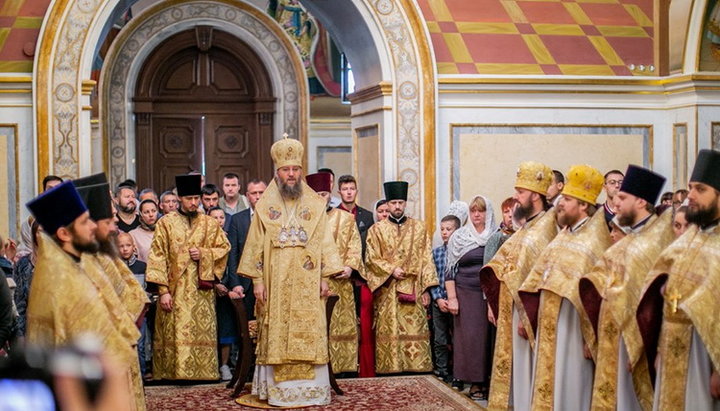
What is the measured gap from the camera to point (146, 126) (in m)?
15.1

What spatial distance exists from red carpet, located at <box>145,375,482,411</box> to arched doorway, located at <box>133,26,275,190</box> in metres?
7.08

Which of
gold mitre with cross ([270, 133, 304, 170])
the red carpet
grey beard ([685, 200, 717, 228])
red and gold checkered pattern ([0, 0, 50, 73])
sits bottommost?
the red carpet

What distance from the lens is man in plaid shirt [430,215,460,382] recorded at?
9.02m

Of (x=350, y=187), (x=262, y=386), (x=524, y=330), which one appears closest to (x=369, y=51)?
(x=350, y=187)

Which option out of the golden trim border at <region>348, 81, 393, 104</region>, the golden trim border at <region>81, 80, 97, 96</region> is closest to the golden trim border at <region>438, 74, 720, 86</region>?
the golden trim border at <region>348, 81, 393, 104</region>

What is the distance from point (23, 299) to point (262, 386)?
1.88 m

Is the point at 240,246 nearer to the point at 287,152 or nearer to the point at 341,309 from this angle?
the point at 341,309

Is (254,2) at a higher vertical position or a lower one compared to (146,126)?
higher

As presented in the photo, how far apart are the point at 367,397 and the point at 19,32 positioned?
4.84 metres

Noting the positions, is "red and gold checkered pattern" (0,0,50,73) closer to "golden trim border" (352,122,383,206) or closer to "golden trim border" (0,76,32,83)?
"golden trim border" (0,76,32,83)

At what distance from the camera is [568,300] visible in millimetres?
6145

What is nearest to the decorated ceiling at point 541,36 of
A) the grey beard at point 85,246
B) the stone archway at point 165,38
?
the stone archway at point 165,38

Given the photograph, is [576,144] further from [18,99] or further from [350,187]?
[18,99]

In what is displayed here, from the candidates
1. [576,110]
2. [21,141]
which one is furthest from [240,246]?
[576,110]
